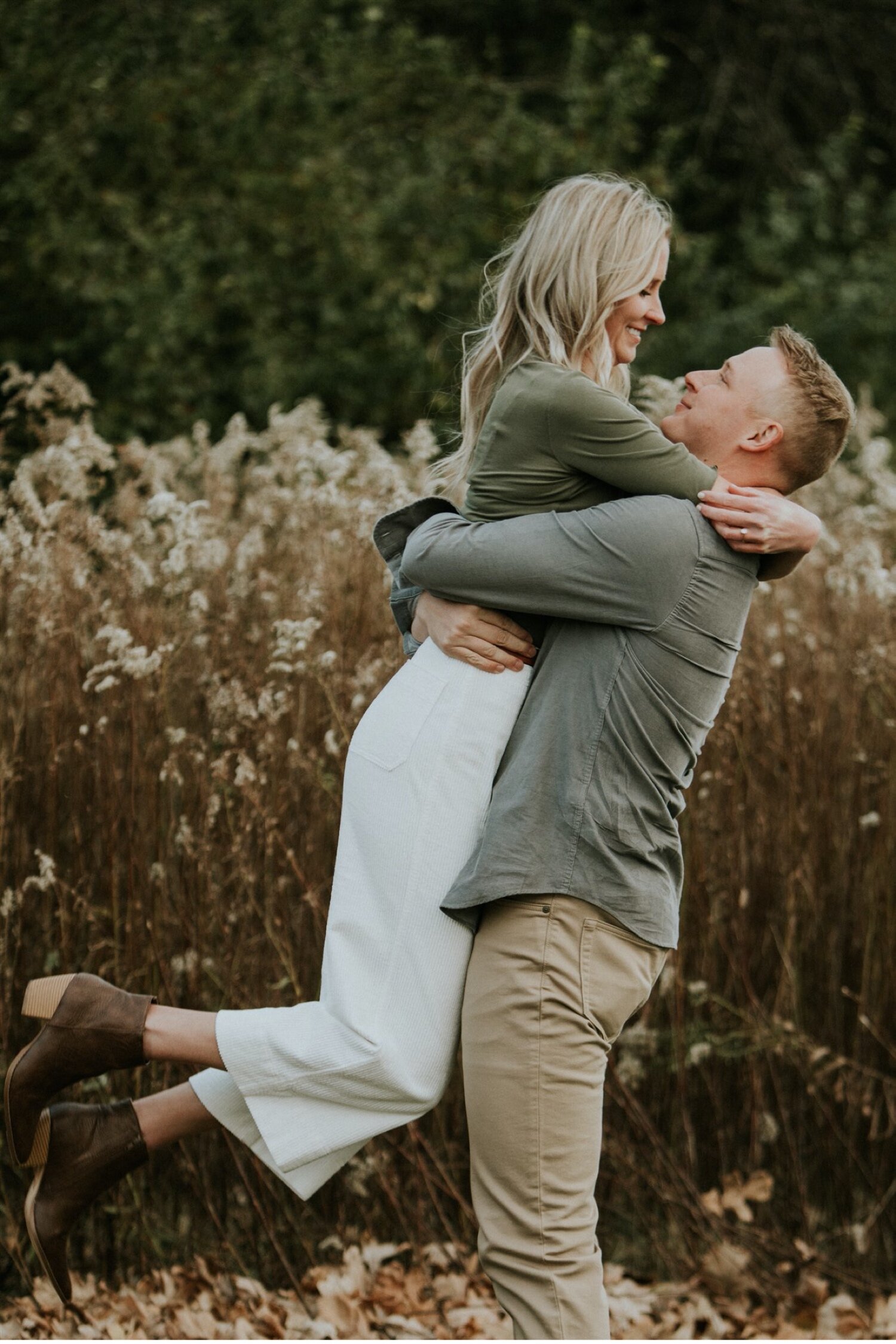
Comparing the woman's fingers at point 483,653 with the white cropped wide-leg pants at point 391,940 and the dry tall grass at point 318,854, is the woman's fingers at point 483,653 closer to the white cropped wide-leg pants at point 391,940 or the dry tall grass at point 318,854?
the white cropped wide-leg pants at point 391,940

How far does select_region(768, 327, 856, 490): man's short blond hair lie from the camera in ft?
7.50

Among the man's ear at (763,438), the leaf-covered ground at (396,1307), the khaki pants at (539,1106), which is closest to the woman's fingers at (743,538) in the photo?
the man's ear at (763,438)

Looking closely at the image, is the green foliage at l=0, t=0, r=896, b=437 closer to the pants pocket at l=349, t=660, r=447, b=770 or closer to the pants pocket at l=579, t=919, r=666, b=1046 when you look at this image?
the pants pocket at l=349, t=660, r=447, b=770

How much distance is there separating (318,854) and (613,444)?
4.90 ft

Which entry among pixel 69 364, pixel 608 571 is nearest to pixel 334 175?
pixel 69 364

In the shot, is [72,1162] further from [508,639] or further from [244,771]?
[508,639]

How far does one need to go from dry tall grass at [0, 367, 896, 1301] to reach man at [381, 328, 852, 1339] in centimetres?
91

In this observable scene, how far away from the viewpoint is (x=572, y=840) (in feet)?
6.95

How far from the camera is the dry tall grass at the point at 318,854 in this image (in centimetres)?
313

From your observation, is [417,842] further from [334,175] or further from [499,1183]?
[334,175]

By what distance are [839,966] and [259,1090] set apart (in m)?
1.89

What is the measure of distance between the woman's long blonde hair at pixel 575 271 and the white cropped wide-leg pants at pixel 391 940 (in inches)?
20.7

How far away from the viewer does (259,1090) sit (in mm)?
2312

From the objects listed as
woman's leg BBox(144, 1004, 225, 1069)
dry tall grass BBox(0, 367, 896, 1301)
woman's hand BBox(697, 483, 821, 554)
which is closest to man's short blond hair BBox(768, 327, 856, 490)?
woman's hand BBox(697, 483, 821, 554)
